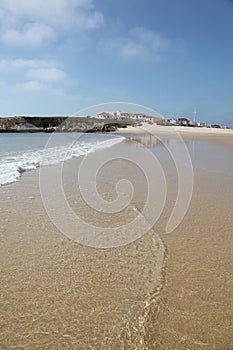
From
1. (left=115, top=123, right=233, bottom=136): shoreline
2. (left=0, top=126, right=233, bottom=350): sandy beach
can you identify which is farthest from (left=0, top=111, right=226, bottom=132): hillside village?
(left=0, top=126, right=233, bottom=350): sandy beach

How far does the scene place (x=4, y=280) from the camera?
2.77 meters

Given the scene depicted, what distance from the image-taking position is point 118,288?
2678 millimetres

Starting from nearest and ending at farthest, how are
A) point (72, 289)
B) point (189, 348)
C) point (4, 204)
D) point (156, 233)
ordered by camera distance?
point (189, 348) < point (72, 289) < point (156, 233) < point (4, 204)

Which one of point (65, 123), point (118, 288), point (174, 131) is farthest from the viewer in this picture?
point (65, 123)

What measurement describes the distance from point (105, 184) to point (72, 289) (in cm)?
480

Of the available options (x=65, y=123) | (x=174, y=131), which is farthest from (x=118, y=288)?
(x=65, y=123)

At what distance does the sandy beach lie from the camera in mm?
2061

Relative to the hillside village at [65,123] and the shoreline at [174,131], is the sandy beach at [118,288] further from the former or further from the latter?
the shoreline at [174,131]

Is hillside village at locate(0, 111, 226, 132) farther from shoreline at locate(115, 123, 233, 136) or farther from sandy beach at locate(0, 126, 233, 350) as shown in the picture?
sandy beach at locate(0, 126, 233, 350)

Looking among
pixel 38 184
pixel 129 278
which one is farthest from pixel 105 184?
pixel 129 278

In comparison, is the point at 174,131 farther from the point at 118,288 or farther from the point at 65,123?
the point at 118,288

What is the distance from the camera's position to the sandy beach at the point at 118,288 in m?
2.06

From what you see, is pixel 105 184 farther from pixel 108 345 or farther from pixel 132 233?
pixel 108 345

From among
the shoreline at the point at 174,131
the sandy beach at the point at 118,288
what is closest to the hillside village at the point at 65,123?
the shoreline at the point at 174,131
